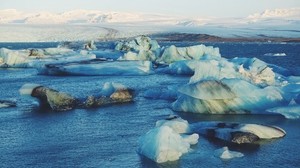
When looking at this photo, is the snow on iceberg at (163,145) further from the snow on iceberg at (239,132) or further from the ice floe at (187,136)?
the snow on iceberg at (239,132)

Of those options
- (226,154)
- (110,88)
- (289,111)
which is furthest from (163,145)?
(110,88)

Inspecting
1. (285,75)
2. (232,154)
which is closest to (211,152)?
(232,154)

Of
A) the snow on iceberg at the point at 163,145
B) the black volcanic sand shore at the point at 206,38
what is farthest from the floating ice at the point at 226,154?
the black volcanic sand shore at the point at 206,38

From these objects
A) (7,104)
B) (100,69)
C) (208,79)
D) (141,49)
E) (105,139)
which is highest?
(208,79)

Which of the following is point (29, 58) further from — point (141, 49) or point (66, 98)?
point (66, 98)

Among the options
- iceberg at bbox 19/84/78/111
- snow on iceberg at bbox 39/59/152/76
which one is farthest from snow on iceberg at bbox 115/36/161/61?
iceberg at bbox 19/84/78/111

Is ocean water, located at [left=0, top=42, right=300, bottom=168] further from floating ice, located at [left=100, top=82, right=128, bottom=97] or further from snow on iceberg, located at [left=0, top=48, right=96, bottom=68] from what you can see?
snow on iceberg, located at [left=0, top=48, right=96, bottom=68]
